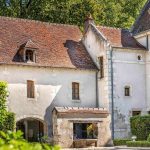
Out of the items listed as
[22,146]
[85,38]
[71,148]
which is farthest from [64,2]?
[22,146]

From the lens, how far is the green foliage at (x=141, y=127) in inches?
1139

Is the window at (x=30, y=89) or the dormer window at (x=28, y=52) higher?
the dormer window at (x=28, y=52)

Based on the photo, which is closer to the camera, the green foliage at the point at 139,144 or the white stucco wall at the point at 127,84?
the green foliage at the point at 139,144

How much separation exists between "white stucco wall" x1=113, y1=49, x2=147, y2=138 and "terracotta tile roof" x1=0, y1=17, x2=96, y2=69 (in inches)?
84.7

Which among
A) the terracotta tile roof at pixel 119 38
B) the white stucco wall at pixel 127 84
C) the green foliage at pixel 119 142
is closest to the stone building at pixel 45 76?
the green foliage at pixel 119 142

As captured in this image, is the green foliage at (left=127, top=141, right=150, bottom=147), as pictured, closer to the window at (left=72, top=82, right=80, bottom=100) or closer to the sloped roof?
the window at (left=72, top=82, right=80, bottom=100)

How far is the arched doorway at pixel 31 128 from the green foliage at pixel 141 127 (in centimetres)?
719

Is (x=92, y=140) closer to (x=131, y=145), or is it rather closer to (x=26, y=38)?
(x=131, y=145)

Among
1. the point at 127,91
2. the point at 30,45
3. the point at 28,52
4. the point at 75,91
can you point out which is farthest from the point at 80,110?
the point at 30,45

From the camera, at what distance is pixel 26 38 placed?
32.4 meters

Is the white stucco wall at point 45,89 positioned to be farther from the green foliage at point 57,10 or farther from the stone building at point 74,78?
the green foliage at point 57,10

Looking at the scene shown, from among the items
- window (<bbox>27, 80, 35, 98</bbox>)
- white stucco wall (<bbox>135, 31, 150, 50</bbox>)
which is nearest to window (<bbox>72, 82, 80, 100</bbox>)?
window (<bbox>27, 80, 35, 98</bbox>)

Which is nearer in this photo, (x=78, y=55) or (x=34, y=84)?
(x=34, y=84)

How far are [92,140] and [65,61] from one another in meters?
6.35
